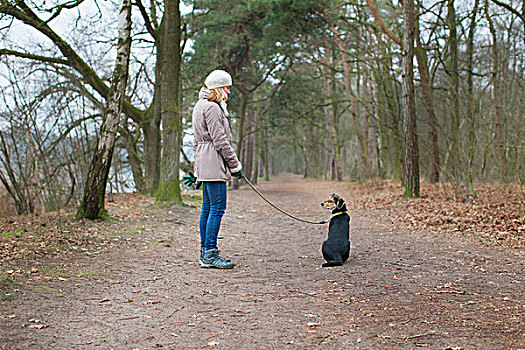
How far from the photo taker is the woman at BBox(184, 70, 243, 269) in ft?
16.7

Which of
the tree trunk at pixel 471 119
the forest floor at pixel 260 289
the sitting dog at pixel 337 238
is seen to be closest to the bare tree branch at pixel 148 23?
the forest floor at pixel 260 289

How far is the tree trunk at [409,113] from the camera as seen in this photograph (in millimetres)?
11867

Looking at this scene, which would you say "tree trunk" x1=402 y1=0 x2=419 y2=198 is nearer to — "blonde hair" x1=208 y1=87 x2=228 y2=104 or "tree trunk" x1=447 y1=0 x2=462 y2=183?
"tree trunk" x1=447 y1=0 x2=462 y2=183

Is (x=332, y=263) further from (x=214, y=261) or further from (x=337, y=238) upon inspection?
(x=214, y=261)

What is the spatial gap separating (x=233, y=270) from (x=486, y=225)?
16.4 feet

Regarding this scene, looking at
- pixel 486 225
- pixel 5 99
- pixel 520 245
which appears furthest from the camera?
pixel 5 99

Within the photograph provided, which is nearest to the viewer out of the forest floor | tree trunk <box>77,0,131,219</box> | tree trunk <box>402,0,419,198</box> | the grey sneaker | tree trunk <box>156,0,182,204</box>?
the forest floor

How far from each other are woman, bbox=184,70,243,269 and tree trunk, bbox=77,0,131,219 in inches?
122

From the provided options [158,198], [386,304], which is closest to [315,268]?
[386,304]

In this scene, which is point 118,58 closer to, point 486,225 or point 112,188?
point 112,188

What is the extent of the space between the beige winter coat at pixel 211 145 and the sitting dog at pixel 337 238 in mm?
1285

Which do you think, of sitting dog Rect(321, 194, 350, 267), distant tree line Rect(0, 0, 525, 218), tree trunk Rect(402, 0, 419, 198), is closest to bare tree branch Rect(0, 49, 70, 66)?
distant tree line Rect(0, 0, 525, 218)

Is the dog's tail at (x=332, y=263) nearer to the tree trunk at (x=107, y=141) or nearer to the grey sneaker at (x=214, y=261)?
the grey sneaker at (x=214, y=261)

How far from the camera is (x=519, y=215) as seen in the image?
790 cm
